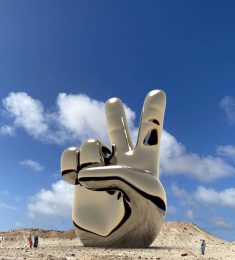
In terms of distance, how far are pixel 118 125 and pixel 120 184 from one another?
385 centimetres

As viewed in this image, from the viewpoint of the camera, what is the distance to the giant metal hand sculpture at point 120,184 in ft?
51.7

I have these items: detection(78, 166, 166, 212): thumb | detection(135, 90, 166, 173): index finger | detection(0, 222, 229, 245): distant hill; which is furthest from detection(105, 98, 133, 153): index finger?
detection(0, 222, 229, 245): distant hill

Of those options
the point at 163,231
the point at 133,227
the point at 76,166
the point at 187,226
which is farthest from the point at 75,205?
the point at 187,226

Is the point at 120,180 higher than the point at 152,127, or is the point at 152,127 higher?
the point at 152,127

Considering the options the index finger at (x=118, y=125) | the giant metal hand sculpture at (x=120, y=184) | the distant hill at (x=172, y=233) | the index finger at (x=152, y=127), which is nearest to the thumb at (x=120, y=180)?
the giant metal hand sculpture at (x=120, y=184)

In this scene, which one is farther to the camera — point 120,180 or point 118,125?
point 118,125

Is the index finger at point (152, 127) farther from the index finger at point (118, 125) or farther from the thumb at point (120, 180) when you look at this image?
the thumb at point (120, 180)

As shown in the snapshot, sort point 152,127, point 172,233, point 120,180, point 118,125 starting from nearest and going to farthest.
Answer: point 120,180 < point 152,127 < point 118,125 < point 172,233

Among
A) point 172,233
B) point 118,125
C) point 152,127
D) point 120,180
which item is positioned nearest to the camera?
point 120,180

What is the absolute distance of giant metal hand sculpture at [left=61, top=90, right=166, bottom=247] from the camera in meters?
15.8

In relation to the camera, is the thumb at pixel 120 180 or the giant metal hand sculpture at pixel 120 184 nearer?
the thumb at pixel 120 180

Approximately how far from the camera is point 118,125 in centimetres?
1884

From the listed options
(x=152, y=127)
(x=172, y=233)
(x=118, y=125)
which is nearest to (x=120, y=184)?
(x=152, y=127)

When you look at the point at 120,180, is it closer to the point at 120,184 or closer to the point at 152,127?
the point at 120,184
